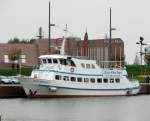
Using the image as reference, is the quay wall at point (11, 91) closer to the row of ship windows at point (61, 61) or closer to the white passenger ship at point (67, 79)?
A: the white passenger ship at point (67, 79)

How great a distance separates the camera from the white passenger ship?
9706 cm

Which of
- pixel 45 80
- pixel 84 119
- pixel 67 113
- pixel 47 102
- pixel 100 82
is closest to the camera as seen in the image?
pixel 84 119

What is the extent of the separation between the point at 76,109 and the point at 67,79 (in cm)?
2042

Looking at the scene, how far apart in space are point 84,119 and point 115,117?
13.3ft

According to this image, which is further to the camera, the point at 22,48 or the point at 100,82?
the point at 22,48

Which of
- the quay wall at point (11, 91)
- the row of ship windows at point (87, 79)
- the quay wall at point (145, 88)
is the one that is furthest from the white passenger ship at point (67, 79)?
the quay wall at point (145, 88)

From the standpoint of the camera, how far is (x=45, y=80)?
9669cm

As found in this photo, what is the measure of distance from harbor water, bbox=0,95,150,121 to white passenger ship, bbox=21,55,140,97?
2658mm

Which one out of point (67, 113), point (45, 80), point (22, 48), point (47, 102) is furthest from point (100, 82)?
point (22, 48)

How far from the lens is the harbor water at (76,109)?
2645 inches

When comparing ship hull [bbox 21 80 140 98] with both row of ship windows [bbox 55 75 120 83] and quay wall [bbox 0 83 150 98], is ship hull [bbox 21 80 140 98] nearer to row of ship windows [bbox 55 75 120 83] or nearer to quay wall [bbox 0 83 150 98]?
row of ship windows [bbox 55 75 120 83]

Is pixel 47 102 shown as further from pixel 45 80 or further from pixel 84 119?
pixel 84 119

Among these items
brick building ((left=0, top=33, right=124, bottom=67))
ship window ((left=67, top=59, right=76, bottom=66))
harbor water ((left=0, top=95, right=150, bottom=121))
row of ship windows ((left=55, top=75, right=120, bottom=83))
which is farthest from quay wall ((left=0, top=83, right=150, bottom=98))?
brick building ((left=0, top=33, right=124, bottom=67))

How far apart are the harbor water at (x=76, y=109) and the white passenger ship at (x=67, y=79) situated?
8.72 feet
